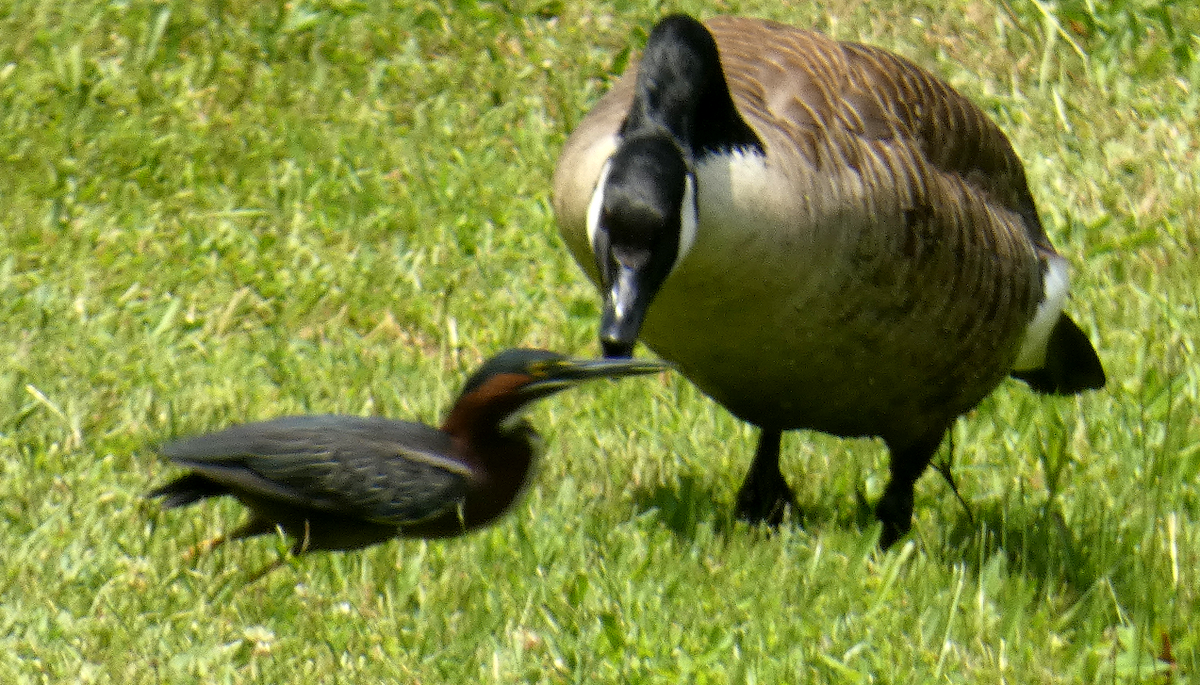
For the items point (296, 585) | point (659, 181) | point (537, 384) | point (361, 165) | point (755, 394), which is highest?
point (659, 181)

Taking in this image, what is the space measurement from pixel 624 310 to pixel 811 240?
32.5 inches

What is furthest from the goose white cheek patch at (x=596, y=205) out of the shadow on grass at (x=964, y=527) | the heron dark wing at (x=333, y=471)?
the shadow on grass at (x=964, y=527)

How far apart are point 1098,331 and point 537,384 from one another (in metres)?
3.23

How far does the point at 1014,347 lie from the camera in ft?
17.2

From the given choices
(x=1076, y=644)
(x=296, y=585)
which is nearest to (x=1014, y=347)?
(x=1076, y=644)

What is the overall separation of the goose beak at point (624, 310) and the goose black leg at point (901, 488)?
1.74 m

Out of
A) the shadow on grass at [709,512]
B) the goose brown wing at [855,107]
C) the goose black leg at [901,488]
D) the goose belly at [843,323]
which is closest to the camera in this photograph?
the goose belly at [843,323]

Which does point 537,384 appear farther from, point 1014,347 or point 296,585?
point 1014,347

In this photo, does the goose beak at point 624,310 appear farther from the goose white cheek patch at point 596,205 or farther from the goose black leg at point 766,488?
the goose black leg at point 766,488

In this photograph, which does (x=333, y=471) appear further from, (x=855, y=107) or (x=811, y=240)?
(x=855, y=107)

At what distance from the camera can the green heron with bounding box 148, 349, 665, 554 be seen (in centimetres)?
410

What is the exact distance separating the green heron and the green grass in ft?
0.60

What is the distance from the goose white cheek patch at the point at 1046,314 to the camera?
5473 millimetres

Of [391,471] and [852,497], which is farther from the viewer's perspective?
[852,497]
